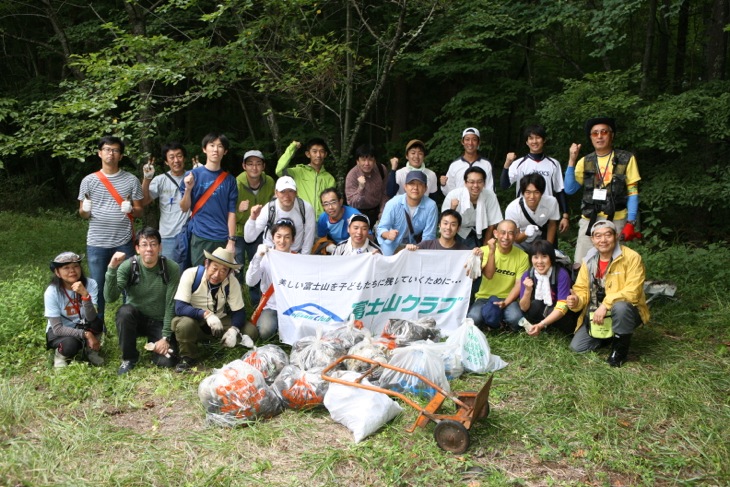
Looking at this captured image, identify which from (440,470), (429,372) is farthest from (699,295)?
(440,470)

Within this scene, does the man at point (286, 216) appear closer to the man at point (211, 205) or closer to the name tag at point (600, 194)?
the man at point (211, 205)

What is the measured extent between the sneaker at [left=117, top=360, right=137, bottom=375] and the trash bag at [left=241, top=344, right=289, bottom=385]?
115 centimetres

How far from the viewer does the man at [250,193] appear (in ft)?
21.9

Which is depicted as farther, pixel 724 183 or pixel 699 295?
pixel 724 183

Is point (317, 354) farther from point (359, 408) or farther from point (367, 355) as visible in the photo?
point (359, 408)

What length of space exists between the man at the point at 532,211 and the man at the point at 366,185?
5.03ft

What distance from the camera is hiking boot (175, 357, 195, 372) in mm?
5398

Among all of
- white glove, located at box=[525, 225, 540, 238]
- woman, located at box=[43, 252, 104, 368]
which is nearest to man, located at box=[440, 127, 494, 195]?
white glove, located at box=[525, 225, 540, 238]

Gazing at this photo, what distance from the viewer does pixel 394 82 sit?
14258 mm

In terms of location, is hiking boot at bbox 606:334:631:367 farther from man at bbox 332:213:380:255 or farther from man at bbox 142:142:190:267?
man at bbox 142:142:190:267

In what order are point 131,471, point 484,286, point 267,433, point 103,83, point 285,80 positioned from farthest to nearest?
point 285,80, point 103,83, point 484,286, point 267,433, point 131,471

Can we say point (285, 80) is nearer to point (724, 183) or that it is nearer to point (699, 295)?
point (699, 295)

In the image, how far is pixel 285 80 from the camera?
8.07 meters

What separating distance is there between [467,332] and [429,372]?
2.73 feet
